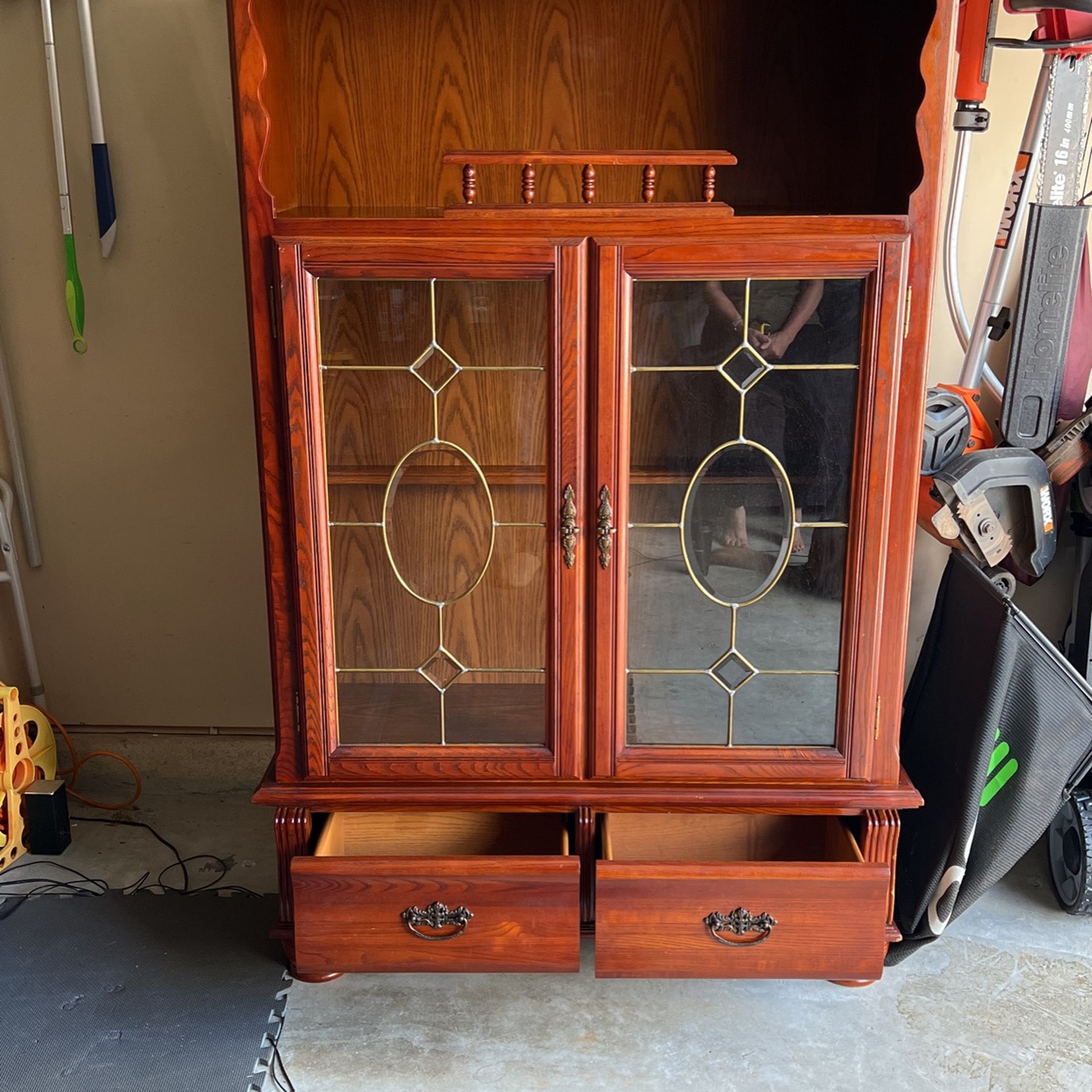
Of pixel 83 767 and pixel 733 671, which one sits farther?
pixel 83 767

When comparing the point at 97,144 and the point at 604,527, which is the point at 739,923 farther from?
the point at 97,144

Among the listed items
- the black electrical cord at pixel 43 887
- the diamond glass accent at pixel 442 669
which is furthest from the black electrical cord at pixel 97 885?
the diamond glass accent at pixel 442 669

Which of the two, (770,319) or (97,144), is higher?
(97,144)

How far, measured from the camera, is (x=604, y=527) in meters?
1.65

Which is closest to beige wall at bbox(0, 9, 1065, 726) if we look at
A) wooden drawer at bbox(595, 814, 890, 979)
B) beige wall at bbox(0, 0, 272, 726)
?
beige wall at bbox(0, 0, 272, 726)

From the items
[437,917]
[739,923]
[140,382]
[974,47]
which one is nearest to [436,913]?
[437,917]

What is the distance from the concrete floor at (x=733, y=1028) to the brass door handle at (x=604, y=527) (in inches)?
29.7

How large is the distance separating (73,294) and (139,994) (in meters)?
1.33

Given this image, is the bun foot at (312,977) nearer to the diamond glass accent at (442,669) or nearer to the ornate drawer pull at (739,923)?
the diamond glass accent at (442,669)

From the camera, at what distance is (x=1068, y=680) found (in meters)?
1.75

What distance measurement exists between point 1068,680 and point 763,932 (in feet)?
2.12

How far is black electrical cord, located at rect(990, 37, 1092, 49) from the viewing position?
1726 millimetres

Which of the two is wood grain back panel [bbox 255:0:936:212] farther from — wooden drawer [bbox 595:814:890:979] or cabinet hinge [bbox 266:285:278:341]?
wooden drawer [bbox 595:814:890:979]

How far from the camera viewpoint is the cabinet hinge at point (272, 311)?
1.59 metres
